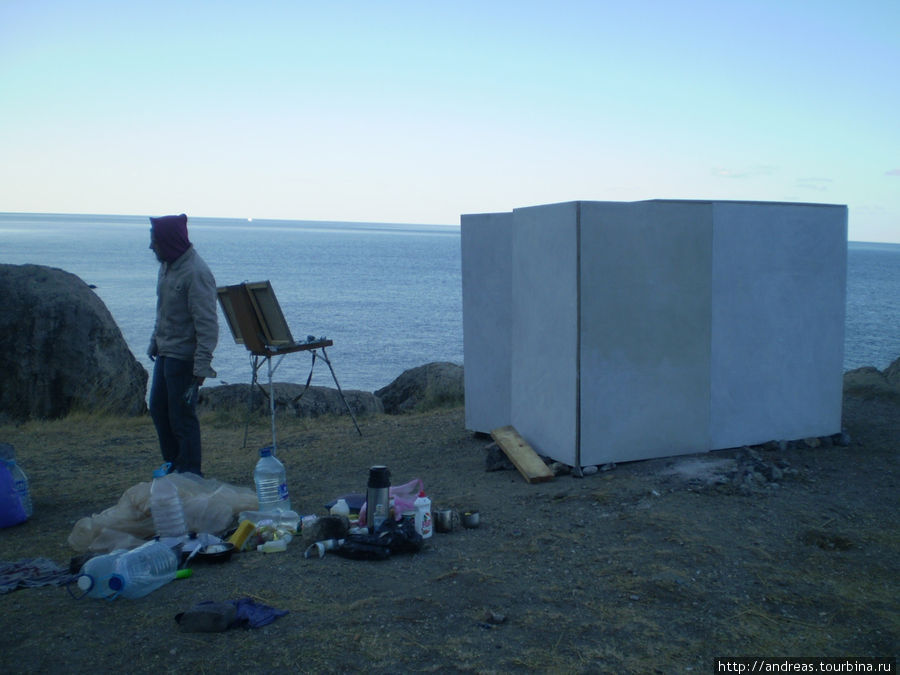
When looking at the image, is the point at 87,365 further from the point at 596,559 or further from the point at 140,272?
the point at 140,272

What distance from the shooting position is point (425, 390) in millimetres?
13406

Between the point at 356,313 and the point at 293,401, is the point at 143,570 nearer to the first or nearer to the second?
the point at 293,401

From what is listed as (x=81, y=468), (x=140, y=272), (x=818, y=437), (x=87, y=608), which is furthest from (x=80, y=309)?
(x=140, y=272)

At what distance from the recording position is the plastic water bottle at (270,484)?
19.7ft

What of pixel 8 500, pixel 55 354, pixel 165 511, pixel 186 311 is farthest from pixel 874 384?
pixel 55 354

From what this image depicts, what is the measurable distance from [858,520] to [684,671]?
274 centimetres

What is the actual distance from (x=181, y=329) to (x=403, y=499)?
92.0 inches

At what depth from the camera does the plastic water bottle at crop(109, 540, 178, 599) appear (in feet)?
14.4

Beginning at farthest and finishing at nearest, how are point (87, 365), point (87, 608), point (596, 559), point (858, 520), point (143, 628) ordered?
point (87, 365)
point (858, 520)
point (596, 559)
point (87, 608)
point (143, 628)

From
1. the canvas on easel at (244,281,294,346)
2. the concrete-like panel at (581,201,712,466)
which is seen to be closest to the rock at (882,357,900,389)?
the concrete-like panel at (581,201,712,466)

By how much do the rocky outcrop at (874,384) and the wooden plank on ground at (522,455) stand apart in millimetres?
5280

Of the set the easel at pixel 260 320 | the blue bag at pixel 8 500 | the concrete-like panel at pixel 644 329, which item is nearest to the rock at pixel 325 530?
the concrete-like panel at pixel 644 329

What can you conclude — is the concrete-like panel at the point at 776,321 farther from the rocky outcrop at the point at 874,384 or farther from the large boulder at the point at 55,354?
the large boulder at the point at 55,354

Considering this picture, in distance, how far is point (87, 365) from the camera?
39.2 feet
